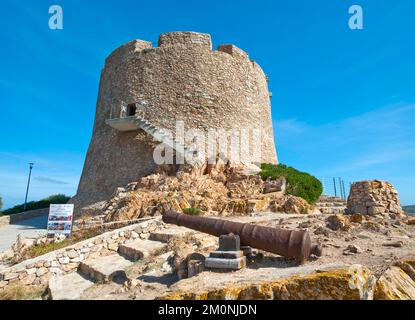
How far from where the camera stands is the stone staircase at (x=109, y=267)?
17.3 feet

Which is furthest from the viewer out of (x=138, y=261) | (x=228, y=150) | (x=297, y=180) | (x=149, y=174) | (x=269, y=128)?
(x=269, y=128)

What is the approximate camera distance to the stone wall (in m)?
5.95

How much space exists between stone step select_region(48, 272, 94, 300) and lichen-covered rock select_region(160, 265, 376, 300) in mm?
3086

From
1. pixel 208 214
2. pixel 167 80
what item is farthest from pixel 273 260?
pixel 167 80

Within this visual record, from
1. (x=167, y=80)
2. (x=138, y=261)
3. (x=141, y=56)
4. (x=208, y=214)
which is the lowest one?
(x=138, y=261)

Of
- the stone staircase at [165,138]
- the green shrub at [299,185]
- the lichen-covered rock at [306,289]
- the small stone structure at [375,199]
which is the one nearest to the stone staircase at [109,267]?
the lichen-covered rock at [306,289]

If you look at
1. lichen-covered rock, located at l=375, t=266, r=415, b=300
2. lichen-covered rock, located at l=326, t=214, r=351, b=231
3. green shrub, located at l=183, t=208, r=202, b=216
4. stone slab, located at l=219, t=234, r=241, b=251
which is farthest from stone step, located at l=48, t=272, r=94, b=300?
lichen-covered rock, located at l=326, t=214, r=351, b=231

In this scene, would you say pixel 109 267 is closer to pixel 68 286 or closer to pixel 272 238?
pixel 68 286

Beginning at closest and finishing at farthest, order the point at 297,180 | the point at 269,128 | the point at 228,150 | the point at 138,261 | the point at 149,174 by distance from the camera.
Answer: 1. the point at 138,261
2. the point at 297,180
3. the point at 149,174
4. the point at 228,150
5. the point at 269,128

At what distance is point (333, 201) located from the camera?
1524cm

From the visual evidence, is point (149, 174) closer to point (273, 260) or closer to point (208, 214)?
point (208, 214)

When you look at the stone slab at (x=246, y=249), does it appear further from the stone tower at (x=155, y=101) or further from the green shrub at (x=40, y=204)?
the green shrub at (x=40, y=204)

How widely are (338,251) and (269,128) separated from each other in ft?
58.8

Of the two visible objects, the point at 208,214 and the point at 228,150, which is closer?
the point at 208,214
